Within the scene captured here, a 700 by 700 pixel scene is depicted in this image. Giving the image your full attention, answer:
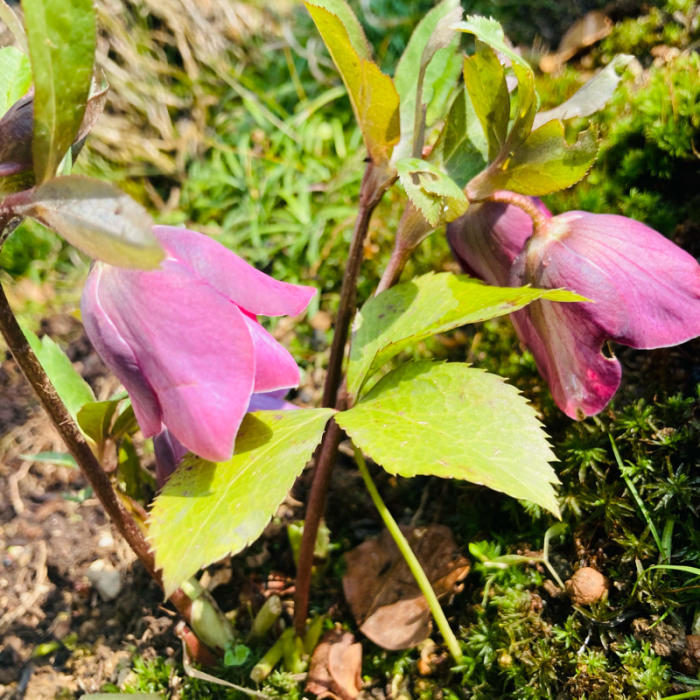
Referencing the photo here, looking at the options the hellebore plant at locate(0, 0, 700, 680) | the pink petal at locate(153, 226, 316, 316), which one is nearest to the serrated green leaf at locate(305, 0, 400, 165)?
the hellebore plant at locate(0, 0, 700, 680)

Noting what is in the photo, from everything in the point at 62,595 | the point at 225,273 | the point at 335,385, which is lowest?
the point at 62,595

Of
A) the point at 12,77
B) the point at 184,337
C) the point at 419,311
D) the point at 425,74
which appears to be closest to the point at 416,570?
the point at 419,311

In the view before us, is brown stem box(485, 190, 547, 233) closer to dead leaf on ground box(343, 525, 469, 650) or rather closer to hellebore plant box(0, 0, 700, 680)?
hellebore plant box(0, 0, 700, 680)

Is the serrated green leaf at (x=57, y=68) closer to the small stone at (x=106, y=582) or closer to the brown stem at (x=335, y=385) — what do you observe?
the brown stem at (x=335, y=385)

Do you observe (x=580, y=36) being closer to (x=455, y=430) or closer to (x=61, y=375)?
(x=455, y=430)

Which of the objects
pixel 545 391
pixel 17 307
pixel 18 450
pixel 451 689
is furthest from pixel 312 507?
pixel 17 307

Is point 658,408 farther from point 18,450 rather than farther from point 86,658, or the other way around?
point 18,450
